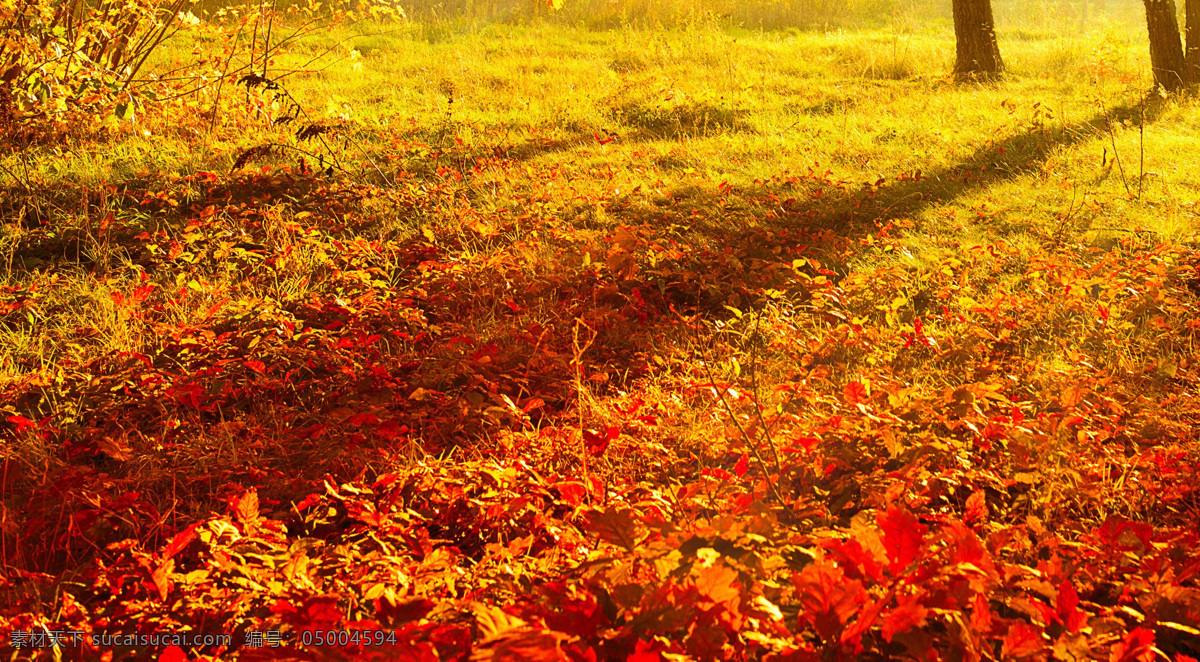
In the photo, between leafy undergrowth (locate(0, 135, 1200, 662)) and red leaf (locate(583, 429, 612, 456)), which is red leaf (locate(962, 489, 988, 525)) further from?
red leaf (locate(583, 429, 612, 456))

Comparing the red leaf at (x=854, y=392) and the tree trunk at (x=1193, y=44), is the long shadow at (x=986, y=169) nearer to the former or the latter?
the tree trunk at (x=1193, y=44)

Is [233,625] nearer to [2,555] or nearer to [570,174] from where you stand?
[2,555]

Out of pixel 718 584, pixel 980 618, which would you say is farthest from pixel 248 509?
pixel 980 618

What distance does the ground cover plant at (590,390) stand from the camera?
4.94ft

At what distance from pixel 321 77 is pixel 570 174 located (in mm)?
4586

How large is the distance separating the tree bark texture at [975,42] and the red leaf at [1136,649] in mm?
9632

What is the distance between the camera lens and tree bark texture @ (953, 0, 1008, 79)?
931 centimetres

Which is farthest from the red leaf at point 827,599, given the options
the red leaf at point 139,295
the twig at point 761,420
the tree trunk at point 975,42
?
the tree trunk at point 975,42

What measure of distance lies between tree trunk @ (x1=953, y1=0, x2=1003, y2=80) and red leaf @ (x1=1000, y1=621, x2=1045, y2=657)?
9682mm

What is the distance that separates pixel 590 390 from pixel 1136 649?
6.84 feet

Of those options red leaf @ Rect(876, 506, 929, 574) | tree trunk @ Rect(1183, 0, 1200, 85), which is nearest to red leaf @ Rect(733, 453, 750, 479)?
red leaf @ Rect(876, 506, 929, 574)

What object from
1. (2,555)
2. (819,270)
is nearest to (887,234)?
(819,270)

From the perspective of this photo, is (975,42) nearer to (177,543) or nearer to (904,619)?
(904,619)

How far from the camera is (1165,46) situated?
843cm
